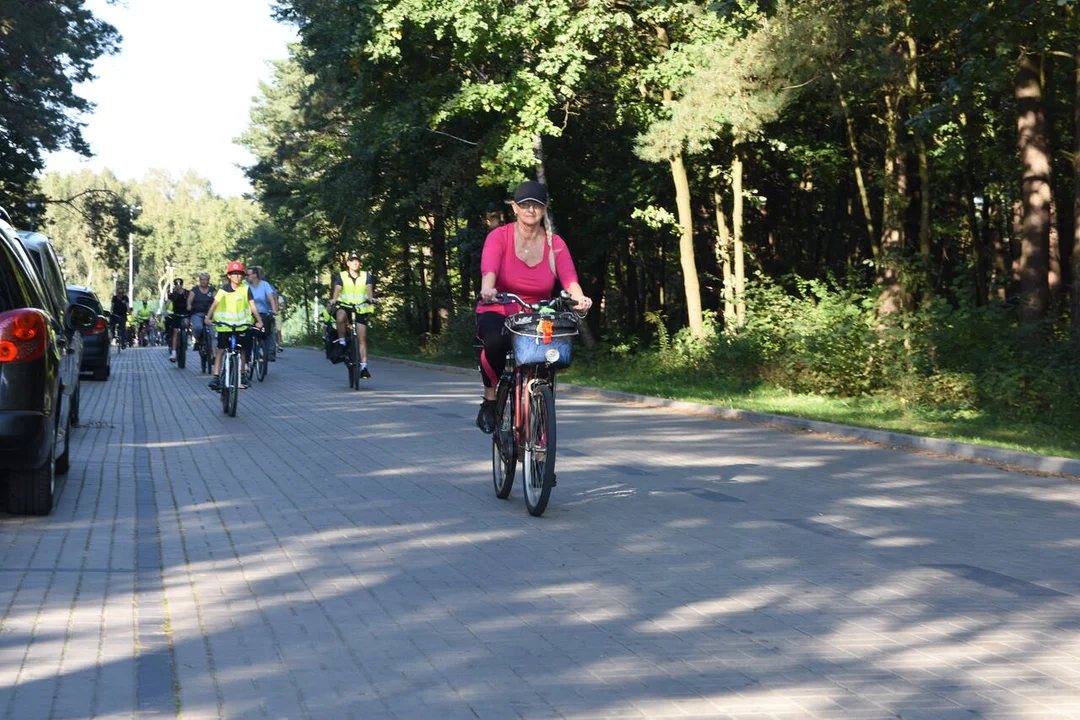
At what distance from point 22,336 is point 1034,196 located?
1666 centimetres

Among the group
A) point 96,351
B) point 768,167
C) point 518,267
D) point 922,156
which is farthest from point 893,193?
point 518,267

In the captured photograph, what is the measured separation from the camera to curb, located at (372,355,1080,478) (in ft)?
43.5

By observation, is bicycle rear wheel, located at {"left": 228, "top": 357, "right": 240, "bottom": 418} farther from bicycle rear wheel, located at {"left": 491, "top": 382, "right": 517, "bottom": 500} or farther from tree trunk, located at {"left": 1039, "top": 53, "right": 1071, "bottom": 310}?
tree trunk, located at {"left": 1039, "top": 53, "right": 1071, "bottom": 310}

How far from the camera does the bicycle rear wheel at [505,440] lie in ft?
33.1

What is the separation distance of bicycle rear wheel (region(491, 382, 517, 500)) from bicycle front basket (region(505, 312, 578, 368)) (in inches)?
27.1

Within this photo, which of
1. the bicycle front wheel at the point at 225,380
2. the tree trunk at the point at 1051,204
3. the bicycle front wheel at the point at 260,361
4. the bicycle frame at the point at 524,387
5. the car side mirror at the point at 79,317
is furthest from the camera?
the bicycle front wheel at the point at 260,361

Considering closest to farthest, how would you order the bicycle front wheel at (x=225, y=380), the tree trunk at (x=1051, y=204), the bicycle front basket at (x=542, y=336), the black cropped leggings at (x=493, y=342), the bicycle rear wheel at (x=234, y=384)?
the bicycle front basket at (x=542, y=336), the black cropped leggings at (x=493, y=342), the bicycle rear wheel at (x=234, y=384), the bicycle front wheel at (x=225, y=380), the tree trunk at (x=1051, y=204)

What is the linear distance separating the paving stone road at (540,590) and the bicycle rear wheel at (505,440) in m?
0.18

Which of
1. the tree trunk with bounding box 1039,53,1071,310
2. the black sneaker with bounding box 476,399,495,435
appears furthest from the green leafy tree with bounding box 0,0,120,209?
the black sneaker with bounding box 476,399,495,435

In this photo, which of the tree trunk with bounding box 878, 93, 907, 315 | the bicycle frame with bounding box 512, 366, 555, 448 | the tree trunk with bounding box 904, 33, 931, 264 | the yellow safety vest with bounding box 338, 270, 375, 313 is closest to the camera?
the bicycle frame with bounding box 512, 366, 555, 448

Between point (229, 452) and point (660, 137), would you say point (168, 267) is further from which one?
point (229, 452)

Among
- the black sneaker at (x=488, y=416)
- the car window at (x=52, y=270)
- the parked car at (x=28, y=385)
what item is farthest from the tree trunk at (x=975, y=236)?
the parked car at (x=28, y=385)

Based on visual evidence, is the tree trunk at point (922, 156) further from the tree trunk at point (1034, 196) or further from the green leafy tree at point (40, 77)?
the green leafy tree at point (40, 77)

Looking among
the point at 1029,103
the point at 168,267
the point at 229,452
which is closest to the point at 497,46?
the point at 1029,103
